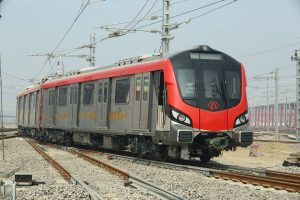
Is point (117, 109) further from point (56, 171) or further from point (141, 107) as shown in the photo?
point (56, 171)

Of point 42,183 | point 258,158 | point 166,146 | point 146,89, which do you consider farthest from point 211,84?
point 258,158

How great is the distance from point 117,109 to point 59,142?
9922mm

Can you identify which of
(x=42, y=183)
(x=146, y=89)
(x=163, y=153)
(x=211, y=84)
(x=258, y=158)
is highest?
(x=211, y=84)

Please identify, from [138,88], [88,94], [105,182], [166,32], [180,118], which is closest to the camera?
[105,182]

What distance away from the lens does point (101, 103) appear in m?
19.1

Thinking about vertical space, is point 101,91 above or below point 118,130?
above

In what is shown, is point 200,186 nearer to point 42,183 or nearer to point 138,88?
point 42,183

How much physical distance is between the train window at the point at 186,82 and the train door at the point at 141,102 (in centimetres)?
150

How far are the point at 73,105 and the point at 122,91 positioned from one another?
6.24m

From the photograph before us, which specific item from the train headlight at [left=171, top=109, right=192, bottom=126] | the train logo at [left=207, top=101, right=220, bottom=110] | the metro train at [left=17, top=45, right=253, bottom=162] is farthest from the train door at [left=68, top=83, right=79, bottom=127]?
the train logo at [left=207, top=101, right=220, bottom=110]

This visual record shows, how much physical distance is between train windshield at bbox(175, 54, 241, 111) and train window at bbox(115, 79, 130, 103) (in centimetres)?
320

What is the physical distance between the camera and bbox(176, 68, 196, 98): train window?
1384 cm

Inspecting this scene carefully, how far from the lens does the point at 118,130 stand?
17453 millimetres

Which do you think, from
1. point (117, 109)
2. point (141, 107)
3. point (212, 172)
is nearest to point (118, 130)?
point (117, 109)
